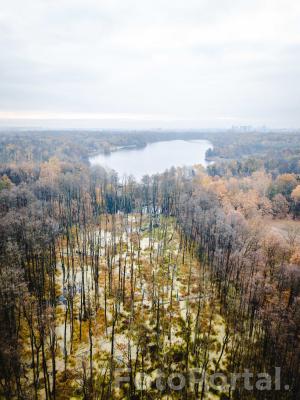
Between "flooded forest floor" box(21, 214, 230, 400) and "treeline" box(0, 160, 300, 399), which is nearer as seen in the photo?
"flooded forest floor" box(21, 214, 230, 400)

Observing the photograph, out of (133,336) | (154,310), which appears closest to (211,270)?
(154,310)

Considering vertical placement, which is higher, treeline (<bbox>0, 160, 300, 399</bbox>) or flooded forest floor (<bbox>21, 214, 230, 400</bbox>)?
treeline (<bbox>0, 160, 300, 399</bbox>)

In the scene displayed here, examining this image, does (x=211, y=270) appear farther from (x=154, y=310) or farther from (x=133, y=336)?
(x=133, y=336)

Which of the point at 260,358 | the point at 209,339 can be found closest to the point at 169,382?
the point at 209,339

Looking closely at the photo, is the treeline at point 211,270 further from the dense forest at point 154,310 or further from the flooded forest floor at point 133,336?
the flooded forest floor at point 133,336

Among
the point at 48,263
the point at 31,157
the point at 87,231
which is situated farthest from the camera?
the point at 31,157

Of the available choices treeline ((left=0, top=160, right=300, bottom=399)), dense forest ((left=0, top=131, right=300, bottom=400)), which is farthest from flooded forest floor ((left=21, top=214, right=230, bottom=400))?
treeline ((left=0, top=160, right=300, bottom=399))

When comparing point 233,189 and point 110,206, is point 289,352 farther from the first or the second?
point 110,206

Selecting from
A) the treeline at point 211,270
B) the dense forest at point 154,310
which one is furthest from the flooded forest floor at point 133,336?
the treeline at point 211,270

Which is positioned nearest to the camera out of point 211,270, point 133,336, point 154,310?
point 133,336

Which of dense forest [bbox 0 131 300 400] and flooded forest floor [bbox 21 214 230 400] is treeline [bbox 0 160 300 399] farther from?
flooded forest floor [bbox 21 214 230 400]

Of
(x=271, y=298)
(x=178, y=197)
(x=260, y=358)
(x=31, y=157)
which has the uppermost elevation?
(x=31, y=157)
